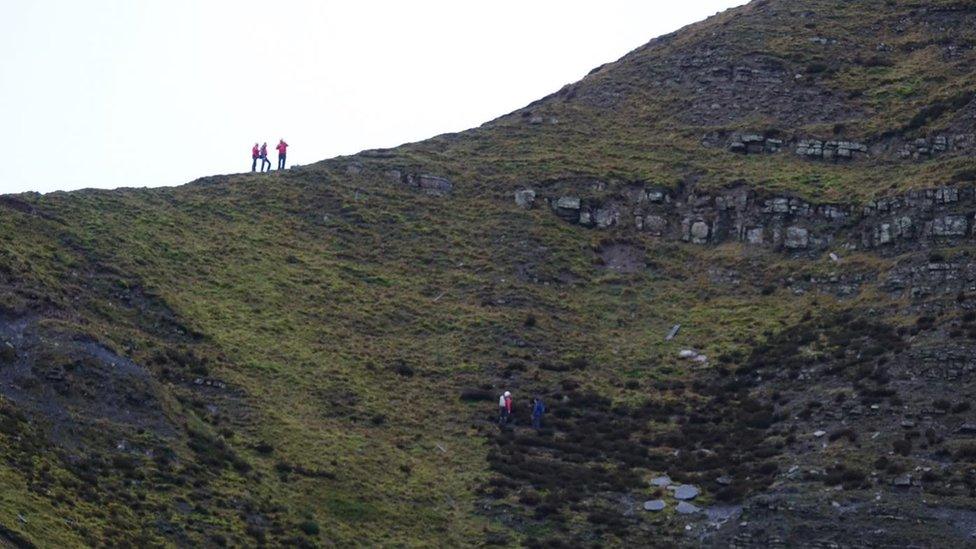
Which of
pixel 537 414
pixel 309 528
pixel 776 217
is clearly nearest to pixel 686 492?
pixel 537 414

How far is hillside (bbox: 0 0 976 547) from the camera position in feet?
190

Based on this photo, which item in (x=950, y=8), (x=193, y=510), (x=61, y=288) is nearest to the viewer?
(x=193, y=510)

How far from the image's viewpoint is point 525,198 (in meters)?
90.0

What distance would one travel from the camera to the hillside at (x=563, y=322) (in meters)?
57.9

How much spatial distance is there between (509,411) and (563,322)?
1062cm

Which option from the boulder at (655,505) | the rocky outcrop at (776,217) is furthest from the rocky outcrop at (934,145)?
the boulder at (655,505)

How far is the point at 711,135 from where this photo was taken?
9512cm

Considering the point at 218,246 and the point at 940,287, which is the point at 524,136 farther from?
the point at 940,287

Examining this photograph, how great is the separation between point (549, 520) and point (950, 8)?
55.0 meters

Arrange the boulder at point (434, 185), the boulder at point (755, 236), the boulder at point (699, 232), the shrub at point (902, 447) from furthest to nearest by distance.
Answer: the boulder at point (434, 185) < the boulder at point (699, 232) < the boulder at point (755, 236) < the shrub at point (902, 447)

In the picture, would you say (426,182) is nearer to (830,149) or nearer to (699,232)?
(699,232)

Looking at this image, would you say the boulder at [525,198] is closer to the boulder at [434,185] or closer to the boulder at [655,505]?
the boulder at [434,185]

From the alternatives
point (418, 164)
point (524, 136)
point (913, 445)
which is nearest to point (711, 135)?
point (524, 136)

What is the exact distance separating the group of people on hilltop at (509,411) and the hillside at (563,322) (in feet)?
1.74
